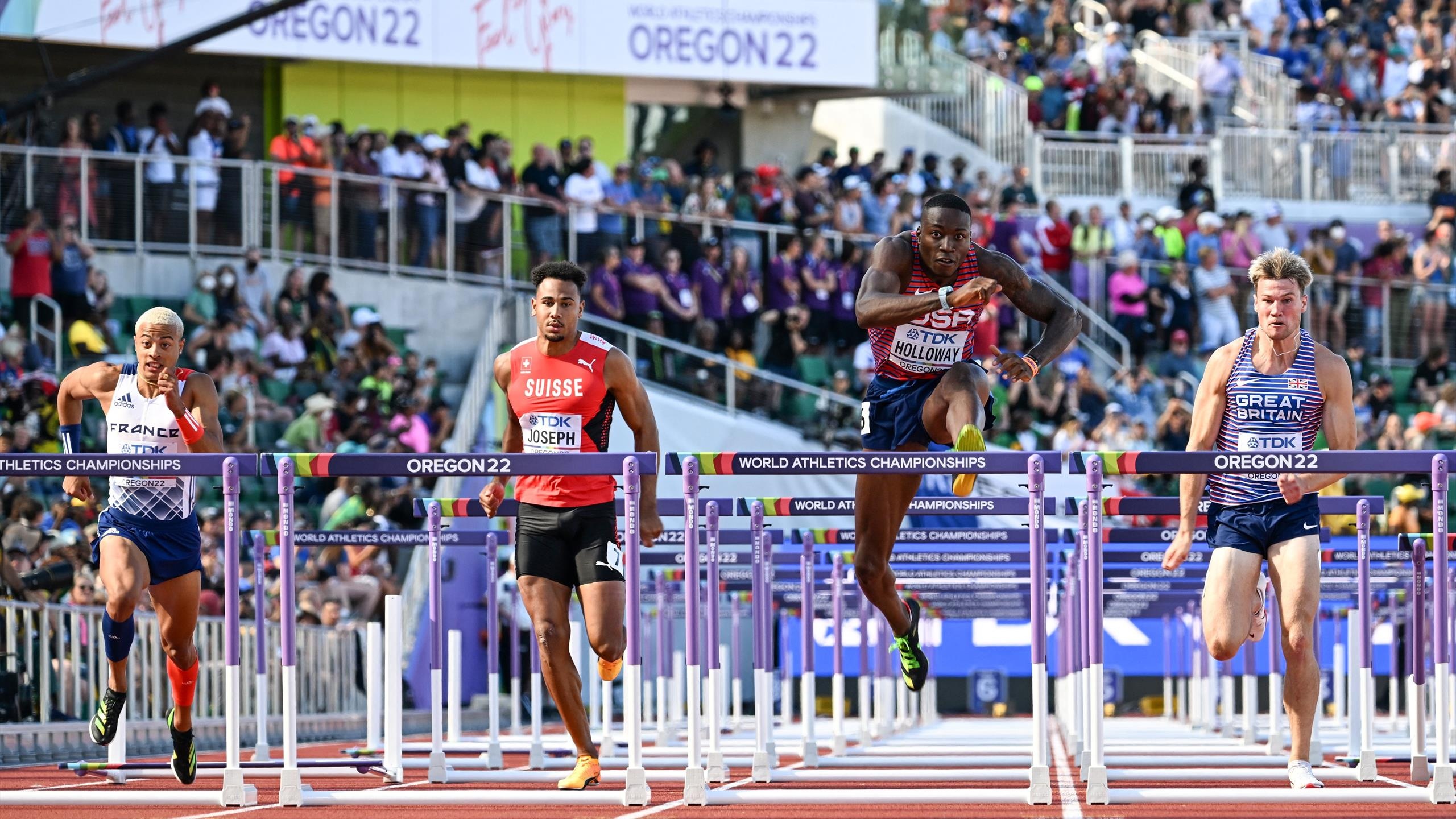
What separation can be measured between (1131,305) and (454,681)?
14.6m

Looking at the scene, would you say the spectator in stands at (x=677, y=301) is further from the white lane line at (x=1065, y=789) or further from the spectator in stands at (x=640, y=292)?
the white lane line at (x=1065, y=789)

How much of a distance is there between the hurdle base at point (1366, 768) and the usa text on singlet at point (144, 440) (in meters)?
5.37

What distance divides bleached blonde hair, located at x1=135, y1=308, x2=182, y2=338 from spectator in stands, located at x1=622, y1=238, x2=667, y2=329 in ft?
46.4

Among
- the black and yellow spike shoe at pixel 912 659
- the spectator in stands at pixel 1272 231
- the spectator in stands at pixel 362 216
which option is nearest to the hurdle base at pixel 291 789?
the black and yellow spike shoe at pixel 912 659

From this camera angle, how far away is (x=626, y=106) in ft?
102

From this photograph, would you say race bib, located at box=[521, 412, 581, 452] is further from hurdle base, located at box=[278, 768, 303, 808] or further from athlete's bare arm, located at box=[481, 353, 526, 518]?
hurdle base, located at box=[278, 768, 303, 808]

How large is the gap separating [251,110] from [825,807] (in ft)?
72.7

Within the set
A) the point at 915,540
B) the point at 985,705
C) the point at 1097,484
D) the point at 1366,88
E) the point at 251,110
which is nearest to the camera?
the point at 1097,484

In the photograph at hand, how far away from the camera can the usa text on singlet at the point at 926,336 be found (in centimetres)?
962

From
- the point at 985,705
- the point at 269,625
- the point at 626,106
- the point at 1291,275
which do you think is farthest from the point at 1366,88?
the point at 1291,275

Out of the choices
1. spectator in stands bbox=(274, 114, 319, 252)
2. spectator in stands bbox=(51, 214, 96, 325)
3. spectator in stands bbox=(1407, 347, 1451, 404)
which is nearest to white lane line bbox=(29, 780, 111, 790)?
spectator in stands bbox=(51, 214, 96, 325)

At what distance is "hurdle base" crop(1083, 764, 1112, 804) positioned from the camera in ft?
26.9

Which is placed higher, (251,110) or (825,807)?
(251,110)

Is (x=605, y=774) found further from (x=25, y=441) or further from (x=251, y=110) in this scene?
(x=251, y=110)
